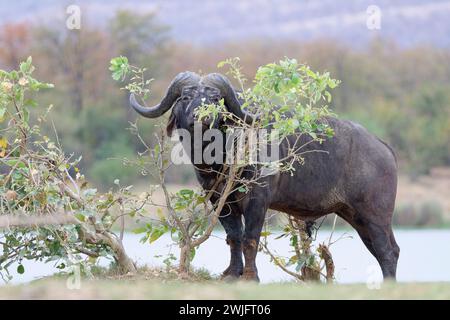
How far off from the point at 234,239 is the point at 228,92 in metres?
1.50

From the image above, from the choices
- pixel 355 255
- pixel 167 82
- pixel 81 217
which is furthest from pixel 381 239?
pixel 167 82

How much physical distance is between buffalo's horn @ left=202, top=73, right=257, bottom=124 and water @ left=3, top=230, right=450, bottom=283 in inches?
338

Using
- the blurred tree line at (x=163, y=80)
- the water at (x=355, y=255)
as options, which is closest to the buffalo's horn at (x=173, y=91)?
the water at (x=355, y=255)

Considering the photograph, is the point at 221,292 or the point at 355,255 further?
the point at 355,255

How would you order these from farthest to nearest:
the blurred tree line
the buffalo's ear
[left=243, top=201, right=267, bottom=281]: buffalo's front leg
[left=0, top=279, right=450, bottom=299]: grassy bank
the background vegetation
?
1. the blurred tree line
2. the background vegetation
3. the buffalo's ear
4. [left=243, top=201, right=267, bottom=281]: buffalo's front leg
5. [left=0, top=279, right=450, bottom=299]: grassy bank

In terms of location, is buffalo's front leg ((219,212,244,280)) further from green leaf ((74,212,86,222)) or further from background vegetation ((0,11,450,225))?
background vegetation ((0,11,450,225))

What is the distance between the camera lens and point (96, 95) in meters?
52.4

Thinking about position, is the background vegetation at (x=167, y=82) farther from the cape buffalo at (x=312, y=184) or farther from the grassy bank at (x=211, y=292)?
the grassy bank at (x=211, y=292)

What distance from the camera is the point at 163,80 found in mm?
54500

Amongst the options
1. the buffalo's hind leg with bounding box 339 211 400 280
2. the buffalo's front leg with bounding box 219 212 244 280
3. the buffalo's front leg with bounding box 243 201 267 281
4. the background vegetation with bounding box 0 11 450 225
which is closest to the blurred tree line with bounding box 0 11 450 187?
the background vegetation with bounding box 0 11 450 225

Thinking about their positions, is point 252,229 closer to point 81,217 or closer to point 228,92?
point 228,92

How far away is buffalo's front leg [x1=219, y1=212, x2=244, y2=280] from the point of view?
10.9m

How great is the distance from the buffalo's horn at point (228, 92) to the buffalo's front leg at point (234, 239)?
1015 millimetres
